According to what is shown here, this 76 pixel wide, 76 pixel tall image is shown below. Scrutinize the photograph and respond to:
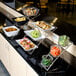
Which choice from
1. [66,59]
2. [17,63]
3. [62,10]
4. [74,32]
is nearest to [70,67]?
[66,59]

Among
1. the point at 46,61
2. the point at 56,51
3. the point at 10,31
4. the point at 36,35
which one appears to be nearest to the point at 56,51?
the point at 56,51

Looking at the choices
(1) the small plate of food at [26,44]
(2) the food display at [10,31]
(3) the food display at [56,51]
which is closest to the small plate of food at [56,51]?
(3) the food display at [56,51]

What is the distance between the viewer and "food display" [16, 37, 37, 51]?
83.0 inches

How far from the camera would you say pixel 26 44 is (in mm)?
2180

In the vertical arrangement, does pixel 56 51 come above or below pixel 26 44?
above

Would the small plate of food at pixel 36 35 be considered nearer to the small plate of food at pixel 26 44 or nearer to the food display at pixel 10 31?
the small plate of food at pixel 26 44

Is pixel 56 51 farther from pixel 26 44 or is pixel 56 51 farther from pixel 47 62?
pixel 26 44

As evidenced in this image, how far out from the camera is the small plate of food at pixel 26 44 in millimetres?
2107

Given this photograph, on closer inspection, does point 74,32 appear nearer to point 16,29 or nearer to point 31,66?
point 31,66

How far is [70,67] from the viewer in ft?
5.80

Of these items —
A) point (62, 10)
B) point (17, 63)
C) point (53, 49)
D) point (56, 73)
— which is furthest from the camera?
point (62, 10)

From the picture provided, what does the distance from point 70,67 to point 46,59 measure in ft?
0.75

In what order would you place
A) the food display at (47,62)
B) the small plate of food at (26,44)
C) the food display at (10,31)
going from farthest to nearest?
the food display at (10,31)
the small plate of food at (26,44)
the food display at (47,62)

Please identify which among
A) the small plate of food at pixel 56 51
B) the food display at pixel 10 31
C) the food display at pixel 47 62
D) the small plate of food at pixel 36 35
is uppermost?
the small plate of food at pixel 56 51
